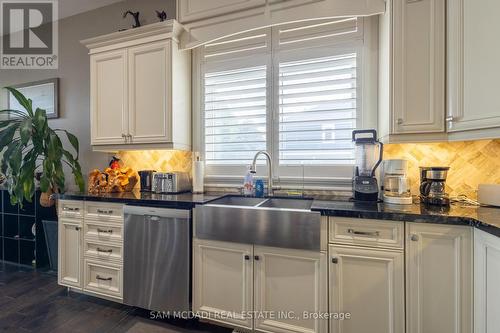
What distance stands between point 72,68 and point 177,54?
173cm

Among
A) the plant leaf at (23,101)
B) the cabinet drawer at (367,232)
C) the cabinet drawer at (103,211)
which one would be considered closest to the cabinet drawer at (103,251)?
the cabinet drawer at (103,211)

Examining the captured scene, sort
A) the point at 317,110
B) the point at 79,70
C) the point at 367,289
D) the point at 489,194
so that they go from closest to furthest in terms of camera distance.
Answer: the point at 367,289, the point at 489,194, the point at 317,110, the point at 79,70

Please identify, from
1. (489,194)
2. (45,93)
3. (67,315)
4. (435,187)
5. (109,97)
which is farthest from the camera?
(45,93)

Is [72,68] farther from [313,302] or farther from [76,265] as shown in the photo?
[313,302]

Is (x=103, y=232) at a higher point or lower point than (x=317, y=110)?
lower

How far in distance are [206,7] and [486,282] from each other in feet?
8.66

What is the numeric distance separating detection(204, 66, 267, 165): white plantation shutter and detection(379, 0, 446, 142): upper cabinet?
103 centimetres

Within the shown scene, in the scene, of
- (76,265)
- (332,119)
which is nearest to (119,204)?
(76,265)

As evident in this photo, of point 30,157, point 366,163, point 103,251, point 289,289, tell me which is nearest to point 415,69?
point 366,163

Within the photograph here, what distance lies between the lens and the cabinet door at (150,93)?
2213 millimetres

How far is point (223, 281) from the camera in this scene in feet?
5.62

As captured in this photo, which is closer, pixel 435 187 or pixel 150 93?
pixel 435 187

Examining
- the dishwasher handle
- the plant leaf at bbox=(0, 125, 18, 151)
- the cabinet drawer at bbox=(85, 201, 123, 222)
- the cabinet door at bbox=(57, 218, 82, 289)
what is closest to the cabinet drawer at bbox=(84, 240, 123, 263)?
the cabinet door at bbox=(57, 218, 82, 289)

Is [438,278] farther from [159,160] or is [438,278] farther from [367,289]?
[159,160]
